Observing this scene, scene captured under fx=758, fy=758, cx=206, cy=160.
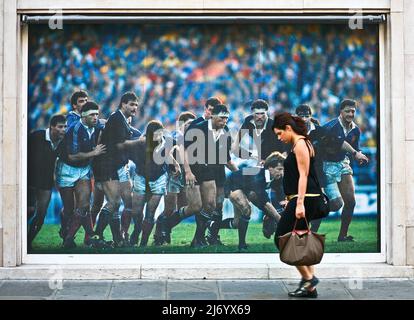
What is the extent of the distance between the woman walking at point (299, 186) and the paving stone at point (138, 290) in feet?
4.81

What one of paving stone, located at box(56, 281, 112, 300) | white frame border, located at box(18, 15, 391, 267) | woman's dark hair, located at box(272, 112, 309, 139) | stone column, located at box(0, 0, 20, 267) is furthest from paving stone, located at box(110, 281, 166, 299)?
woman's dark hair, located at box(272, 112, 309, 139)

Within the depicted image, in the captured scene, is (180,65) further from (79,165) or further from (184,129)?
(79,165)

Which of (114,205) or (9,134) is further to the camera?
(114,205)

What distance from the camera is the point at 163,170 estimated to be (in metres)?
9.25

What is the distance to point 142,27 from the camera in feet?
30.2

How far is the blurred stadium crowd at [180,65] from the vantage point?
920 centimetres

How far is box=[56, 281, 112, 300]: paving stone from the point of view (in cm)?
801

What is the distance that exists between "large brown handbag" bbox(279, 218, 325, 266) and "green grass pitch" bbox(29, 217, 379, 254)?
169 centimetres

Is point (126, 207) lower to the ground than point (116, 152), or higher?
lower

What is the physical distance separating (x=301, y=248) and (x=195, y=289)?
1.49m

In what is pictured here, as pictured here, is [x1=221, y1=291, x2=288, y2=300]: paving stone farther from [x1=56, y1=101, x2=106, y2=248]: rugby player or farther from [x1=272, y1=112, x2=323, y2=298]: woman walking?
[x1=56, y1=101, x2=106, y2=248]: rugby player

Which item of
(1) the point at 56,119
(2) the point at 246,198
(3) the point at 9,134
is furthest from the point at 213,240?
(3) the point at 9,134

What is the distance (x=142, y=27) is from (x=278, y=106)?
6.28 ft

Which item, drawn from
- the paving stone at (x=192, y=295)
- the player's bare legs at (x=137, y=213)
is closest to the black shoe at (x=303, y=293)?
the paving stone at (x=192, y=295)
